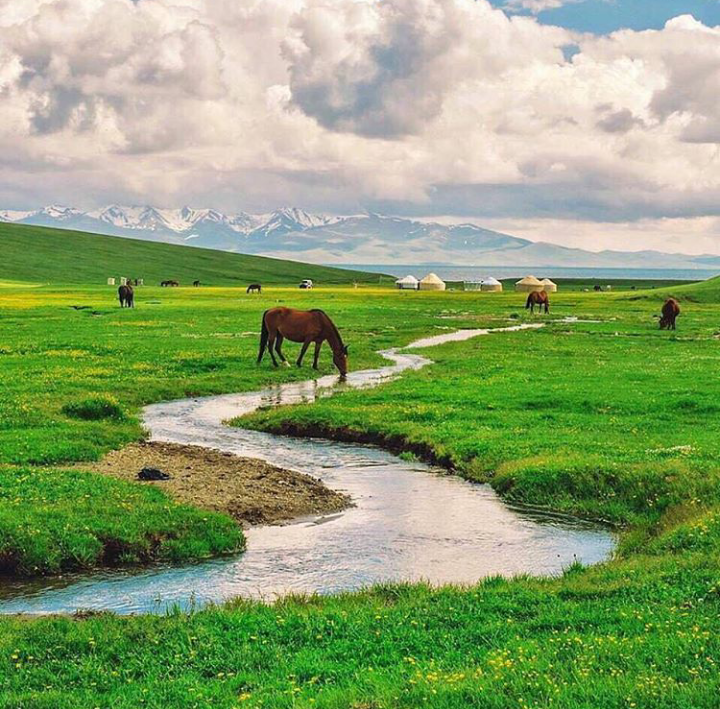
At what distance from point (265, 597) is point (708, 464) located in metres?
10.6

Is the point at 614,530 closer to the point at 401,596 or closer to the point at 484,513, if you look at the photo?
the point at 484,513

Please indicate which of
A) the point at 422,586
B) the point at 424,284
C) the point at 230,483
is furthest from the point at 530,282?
the point at 422,586

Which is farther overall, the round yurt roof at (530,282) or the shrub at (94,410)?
the round yurt roof at (530,282)

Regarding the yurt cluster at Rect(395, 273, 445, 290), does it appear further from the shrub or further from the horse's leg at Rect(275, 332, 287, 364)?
the shrub

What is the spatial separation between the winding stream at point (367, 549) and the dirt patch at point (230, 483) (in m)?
0.58

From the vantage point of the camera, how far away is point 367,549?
49.5 ft

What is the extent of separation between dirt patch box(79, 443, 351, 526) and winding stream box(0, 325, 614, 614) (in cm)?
58

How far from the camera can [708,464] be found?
18.6 m

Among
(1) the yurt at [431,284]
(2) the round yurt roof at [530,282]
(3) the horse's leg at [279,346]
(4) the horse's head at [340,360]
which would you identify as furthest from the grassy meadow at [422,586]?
(1) the yurt at [431,284]

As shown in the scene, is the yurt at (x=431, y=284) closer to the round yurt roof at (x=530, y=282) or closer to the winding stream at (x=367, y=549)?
the round yurt roof at (x=530, y=282)

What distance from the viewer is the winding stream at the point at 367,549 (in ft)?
42.7

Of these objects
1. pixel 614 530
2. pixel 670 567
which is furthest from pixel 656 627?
pixel 614 530

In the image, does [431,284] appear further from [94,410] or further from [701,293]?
[94,410]

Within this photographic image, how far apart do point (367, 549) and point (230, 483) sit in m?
4.85
